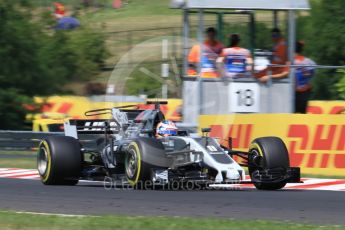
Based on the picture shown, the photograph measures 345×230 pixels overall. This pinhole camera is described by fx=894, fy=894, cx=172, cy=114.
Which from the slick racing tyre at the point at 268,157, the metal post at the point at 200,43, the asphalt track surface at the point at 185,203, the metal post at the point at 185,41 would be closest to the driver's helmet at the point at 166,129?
the asphalt track surface at the point at 185,203

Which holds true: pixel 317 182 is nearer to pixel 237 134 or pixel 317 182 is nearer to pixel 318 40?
pixel 237 134

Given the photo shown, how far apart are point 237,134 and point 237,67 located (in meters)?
1.40

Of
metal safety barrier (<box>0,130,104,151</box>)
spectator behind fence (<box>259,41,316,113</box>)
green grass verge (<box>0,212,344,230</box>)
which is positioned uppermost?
spectator behind fence (<box>259,41,316,113</box>)

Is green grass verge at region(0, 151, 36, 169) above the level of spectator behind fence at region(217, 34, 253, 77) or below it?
below

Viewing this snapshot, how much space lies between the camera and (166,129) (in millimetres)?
11938

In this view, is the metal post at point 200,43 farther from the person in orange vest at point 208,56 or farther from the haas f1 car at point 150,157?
the haas f1 car at point 150,157

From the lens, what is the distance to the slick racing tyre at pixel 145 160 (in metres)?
11.0

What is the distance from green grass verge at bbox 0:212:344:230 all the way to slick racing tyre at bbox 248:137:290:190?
3169 millimetres

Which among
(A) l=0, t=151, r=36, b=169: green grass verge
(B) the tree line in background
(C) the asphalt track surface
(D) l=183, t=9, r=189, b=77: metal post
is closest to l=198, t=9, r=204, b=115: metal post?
(D) l=183, t=9, r=189, b=77: metal post

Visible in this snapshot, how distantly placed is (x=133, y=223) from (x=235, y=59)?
A: 29.9 feet

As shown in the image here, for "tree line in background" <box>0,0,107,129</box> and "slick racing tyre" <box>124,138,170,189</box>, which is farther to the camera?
"tree line in background" <box>0,0,107,129</box>

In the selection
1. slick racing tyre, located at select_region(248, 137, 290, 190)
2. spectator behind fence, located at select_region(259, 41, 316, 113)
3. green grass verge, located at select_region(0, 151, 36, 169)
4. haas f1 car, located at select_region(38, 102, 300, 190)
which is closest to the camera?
haas f1 car, located at select_region(38, 102, 300, 190)

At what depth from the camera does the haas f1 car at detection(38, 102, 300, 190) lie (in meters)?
11.1

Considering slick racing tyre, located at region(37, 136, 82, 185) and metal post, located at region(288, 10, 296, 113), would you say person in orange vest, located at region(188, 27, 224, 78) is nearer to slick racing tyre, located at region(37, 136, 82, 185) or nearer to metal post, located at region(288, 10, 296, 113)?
A: metal post, located at region(288, 10, 296, 113)
